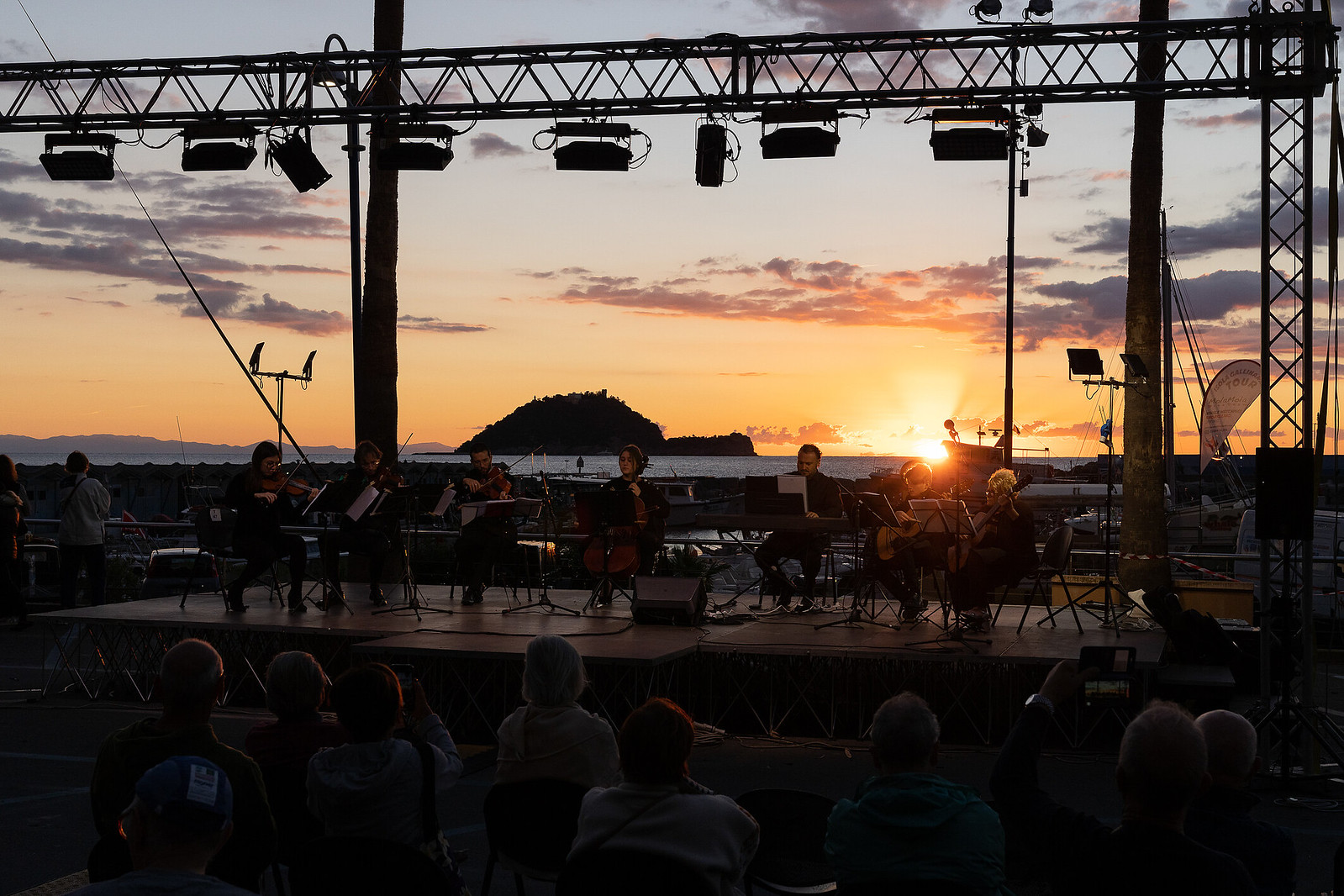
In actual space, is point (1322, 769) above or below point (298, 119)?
below

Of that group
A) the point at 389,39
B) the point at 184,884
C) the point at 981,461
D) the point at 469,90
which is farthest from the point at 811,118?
the point at 981,461

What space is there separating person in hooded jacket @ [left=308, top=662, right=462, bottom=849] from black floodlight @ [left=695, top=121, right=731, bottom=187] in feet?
24.0

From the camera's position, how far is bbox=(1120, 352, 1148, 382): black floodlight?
35.7 ft

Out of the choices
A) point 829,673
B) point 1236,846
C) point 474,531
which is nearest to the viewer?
point 1236,846

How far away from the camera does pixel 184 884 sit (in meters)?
2.51

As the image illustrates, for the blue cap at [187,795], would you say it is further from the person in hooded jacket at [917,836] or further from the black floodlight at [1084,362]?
the black floodlight at [1084,362]

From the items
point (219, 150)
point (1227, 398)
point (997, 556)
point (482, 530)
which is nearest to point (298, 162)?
point (219, 150)

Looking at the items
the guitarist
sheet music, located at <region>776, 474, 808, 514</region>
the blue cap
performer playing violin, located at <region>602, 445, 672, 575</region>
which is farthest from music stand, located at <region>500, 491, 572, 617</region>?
the blue cap

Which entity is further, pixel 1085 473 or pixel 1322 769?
pixel 1085 473

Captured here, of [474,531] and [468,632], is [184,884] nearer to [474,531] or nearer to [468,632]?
[468,632]

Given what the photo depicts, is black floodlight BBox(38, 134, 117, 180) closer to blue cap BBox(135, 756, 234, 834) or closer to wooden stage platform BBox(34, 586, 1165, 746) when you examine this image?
wooden stage platform BBox(34, 586, 1165, 746)

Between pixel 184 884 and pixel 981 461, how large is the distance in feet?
102

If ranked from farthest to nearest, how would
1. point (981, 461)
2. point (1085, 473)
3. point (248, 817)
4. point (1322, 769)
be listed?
1. point (1085, 473)
2. point (981, 461)
3. point (1322, 769)
4. point (248, 817)

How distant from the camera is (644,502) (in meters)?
10.9
